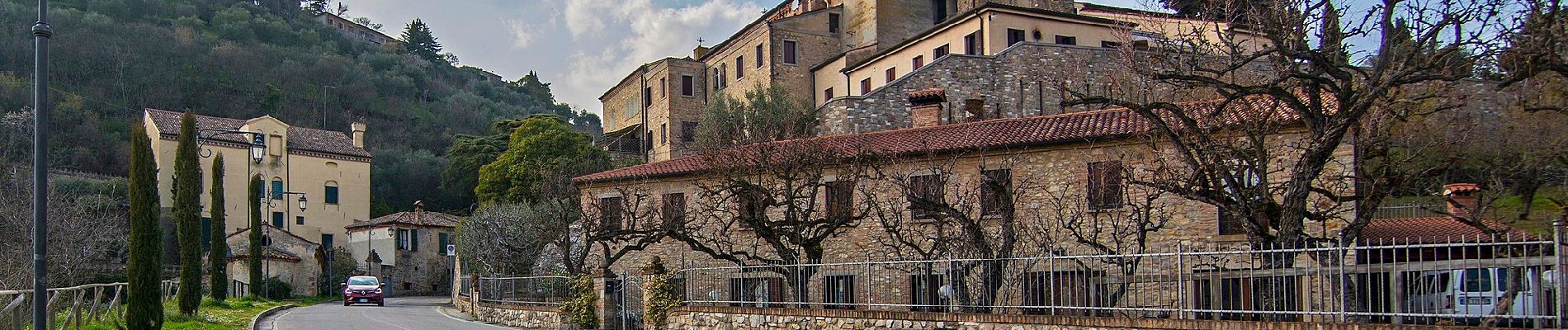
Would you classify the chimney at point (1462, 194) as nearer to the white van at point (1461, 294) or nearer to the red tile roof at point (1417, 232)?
the red tile roof at point (1417, 232)

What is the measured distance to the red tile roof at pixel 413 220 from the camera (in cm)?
6284

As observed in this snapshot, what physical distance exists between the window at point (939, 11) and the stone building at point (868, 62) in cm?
5

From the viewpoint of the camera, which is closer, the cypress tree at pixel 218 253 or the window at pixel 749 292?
the window at pixel 749 292

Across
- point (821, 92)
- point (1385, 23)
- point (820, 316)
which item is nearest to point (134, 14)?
point (821, 92)

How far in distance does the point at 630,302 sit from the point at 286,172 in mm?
48266

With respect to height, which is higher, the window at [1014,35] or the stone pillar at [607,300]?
the window at [1014,35]

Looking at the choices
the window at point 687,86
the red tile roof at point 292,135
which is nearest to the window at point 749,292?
the window at point 687,86

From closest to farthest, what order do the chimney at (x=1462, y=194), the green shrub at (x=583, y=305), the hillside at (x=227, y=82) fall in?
the chimney at (x=1462, y=194) < the green shrub at (x=583, y=305) < the hillside at (x=227, y=82)

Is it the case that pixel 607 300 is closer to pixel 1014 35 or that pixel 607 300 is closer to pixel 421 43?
pixel 1014 35

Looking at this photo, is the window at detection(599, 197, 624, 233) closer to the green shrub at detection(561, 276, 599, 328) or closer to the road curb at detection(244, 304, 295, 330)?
the green shrub at detection(561, 276, 599, 328)

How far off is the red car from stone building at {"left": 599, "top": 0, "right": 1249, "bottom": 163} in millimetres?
12551

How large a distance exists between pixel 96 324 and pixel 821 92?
34.1 meters

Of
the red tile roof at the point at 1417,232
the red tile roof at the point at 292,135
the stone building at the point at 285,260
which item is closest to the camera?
the red tile roof at the point at 1417,232

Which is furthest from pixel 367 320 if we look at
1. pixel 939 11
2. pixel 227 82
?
pixel 227 82
